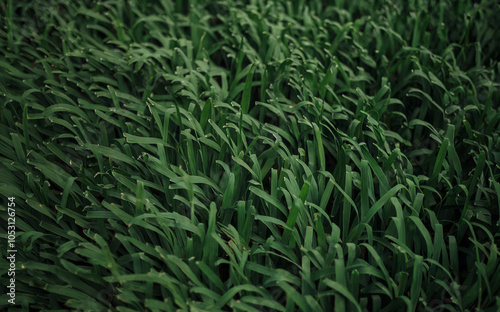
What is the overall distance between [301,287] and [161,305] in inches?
18.2

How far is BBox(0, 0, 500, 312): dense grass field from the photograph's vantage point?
5.01 feet

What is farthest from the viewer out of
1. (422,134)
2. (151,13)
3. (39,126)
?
(151,13)

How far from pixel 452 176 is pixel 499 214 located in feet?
0.81

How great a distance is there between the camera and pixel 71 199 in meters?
1.76

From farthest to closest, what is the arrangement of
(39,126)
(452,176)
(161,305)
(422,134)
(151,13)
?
Result: (151,13), (422,134), (39,126), (452,176), (161,305)

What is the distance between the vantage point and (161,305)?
1411 mm

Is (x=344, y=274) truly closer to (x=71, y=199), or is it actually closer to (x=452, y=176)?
(x=452, y=176)

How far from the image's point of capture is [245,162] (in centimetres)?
187

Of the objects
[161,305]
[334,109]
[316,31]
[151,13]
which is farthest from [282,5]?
[161,305]

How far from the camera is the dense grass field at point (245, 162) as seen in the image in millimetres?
1528

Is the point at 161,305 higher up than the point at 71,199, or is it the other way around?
the point at 71,199

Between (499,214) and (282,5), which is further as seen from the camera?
(282,5)

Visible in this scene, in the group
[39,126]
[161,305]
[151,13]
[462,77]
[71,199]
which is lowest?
[161,305]

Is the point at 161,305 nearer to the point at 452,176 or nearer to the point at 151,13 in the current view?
the point at 452,176
